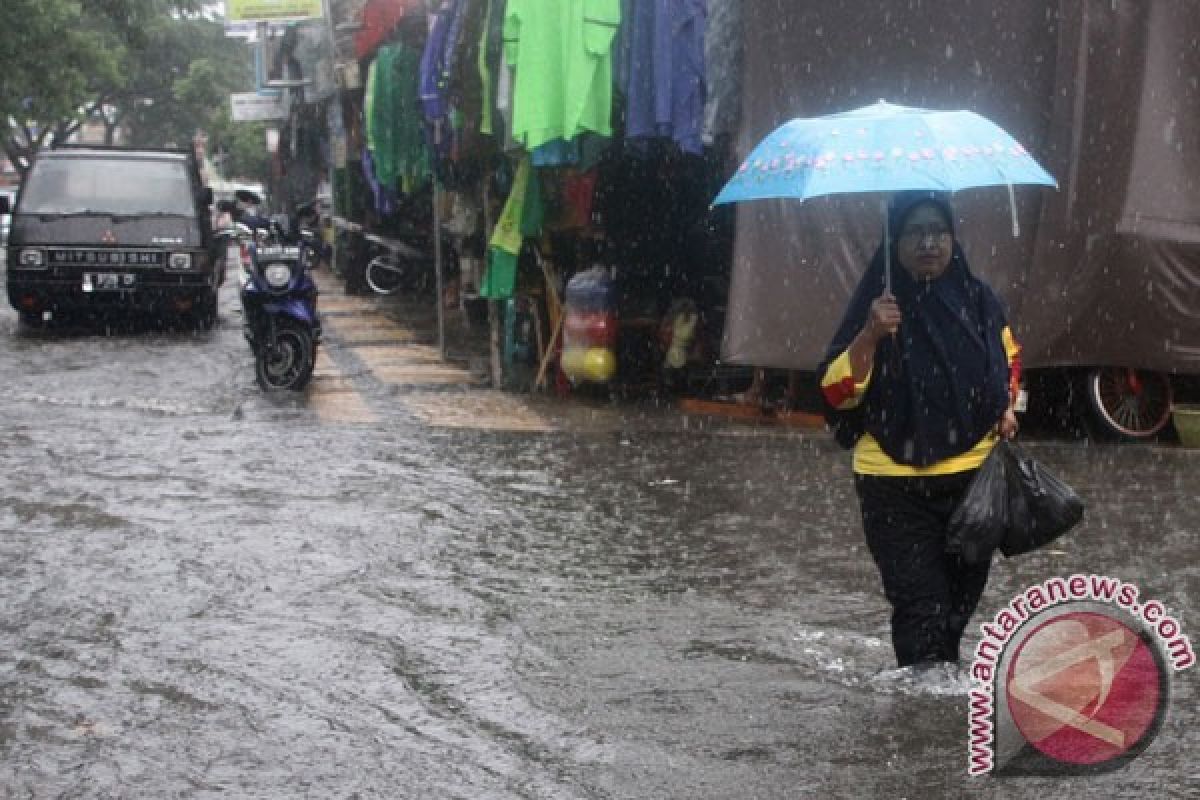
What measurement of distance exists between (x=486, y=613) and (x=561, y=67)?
5619mm

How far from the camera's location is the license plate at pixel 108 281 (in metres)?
16.9

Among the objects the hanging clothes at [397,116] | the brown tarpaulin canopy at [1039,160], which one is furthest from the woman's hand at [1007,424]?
the hanging clothes at [397,116]

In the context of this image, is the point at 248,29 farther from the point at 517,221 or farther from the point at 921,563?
the point at 921,563

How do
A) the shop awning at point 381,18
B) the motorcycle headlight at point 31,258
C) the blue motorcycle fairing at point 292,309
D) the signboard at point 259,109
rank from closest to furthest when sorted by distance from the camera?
the blue motorcycle fairing at point 292,309, the shop awning at point 381,18, the motorcycle headlight at point 31,258, the signboard at point 259,109

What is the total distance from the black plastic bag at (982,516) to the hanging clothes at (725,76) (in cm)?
607

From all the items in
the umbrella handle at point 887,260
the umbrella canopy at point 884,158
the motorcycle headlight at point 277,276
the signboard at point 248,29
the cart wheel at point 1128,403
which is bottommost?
the cart wheel at point 1128,403

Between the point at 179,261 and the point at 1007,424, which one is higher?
the point at 1007,424

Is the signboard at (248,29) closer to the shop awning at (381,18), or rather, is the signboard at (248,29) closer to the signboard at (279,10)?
the signboard at (279,10)

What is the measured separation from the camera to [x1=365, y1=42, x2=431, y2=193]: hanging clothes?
1653 cm

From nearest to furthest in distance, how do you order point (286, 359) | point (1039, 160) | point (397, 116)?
point (1039, 160) < point (286, 359) < point (397, 116)

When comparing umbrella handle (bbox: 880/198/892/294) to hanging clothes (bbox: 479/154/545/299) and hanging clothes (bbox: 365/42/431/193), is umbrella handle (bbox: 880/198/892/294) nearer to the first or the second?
hanging clothes (bbox: 479/154/545/299)

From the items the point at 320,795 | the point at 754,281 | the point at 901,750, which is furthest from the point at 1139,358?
the point at 320,795

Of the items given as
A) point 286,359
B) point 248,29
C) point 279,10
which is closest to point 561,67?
point 286,359

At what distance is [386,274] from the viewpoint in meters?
23.4
